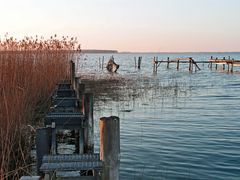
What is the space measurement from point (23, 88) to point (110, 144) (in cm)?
349

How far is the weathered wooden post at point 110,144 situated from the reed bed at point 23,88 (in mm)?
957

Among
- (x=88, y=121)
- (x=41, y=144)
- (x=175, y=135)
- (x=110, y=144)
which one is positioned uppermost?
(x=110, y=144)

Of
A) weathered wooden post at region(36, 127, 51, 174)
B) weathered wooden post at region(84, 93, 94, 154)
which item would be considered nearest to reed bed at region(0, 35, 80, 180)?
weathered wooden post at region(36, 127, 51, 174)

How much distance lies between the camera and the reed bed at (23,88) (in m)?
5.52

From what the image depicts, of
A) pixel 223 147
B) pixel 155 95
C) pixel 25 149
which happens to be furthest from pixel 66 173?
pixel 155 95

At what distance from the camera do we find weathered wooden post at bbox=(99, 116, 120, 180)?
3.80 m

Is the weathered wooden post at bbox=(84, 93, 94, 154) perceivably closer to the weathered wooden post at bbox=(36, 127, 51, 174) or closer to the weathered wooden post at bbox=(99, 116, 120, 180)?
the weathered wooden post at bbox=(36, 127, 51, 174)

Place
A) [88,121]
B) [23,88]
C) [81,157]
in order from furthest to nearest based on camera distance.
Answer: [88,121] → [23,88] → [81,157]

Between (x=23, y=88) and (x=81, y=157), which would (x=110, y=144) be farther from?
(x=23, y=88)

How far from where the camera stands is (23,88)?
271 inches

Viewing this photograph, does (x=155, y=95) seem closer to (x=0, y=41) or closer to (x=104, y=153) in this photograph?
(x=0, y=41)

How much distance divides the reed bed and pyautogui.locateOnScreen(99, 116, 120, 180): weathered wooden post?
3.14ft

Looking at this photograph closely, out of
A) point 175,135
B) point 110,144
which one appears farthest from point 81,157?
point 175,135

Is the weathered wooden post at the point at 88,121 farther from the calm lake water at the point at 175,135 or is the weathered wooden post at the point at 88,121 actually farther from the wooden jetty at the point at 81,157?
the calm lake water at the point at 175,135
